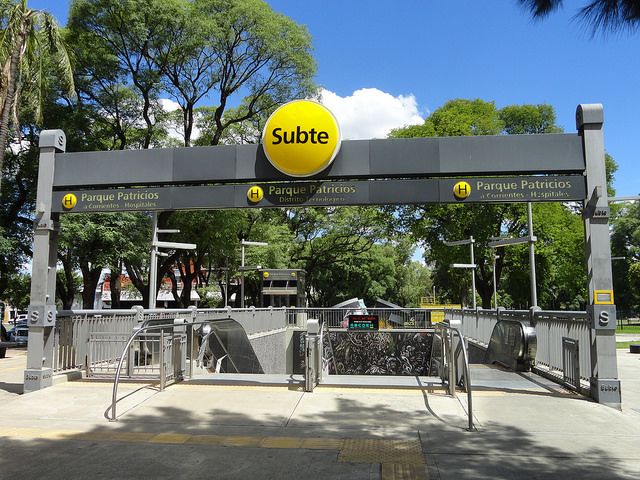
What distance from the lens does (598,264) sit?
8641 mm

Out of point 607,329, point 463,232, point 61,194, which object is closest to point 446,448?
point 607,329

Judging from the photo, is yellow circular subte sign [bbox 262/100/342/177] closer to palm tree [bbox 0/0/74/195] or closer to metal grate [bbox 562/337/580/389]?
metal grate [bbox 562/337/580/389]

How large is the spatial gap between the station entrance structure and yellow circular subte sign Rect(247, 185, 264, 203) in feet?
0.06

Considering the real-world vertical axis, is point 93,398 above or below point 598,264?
below

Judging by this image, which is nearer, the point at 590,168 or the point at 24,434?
the point at 24,434

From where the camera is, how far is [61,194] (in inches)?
400

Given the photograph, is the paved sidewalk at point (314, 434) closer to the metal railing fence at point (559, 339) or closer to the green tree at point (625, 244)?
the metal railing fence at point (559, 339)

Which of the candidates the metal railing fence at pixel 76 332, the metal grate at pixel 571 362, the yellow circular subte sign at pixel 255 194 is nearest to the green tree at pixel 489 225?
the metal grate at pixel 571 362

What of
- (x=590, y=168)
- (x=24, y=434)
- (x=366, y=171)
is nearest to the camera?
(x=24, y=434)

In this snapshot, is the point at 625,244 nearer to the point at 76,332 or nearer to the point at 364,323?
the point at 364,323

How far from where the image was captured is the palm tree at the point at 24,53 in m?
13.3

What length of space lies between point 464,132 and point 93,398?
3063cm

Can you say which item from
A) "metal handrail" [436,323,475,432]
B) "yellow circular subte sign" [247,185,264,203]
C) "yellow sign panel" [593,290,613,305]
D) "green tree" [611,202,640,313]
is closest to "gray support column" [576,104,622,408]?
"yellow sign panel" [593,290,613,305]

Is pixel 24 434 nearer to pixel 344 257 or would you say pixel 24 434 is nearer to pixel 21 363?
pixel 21 363
